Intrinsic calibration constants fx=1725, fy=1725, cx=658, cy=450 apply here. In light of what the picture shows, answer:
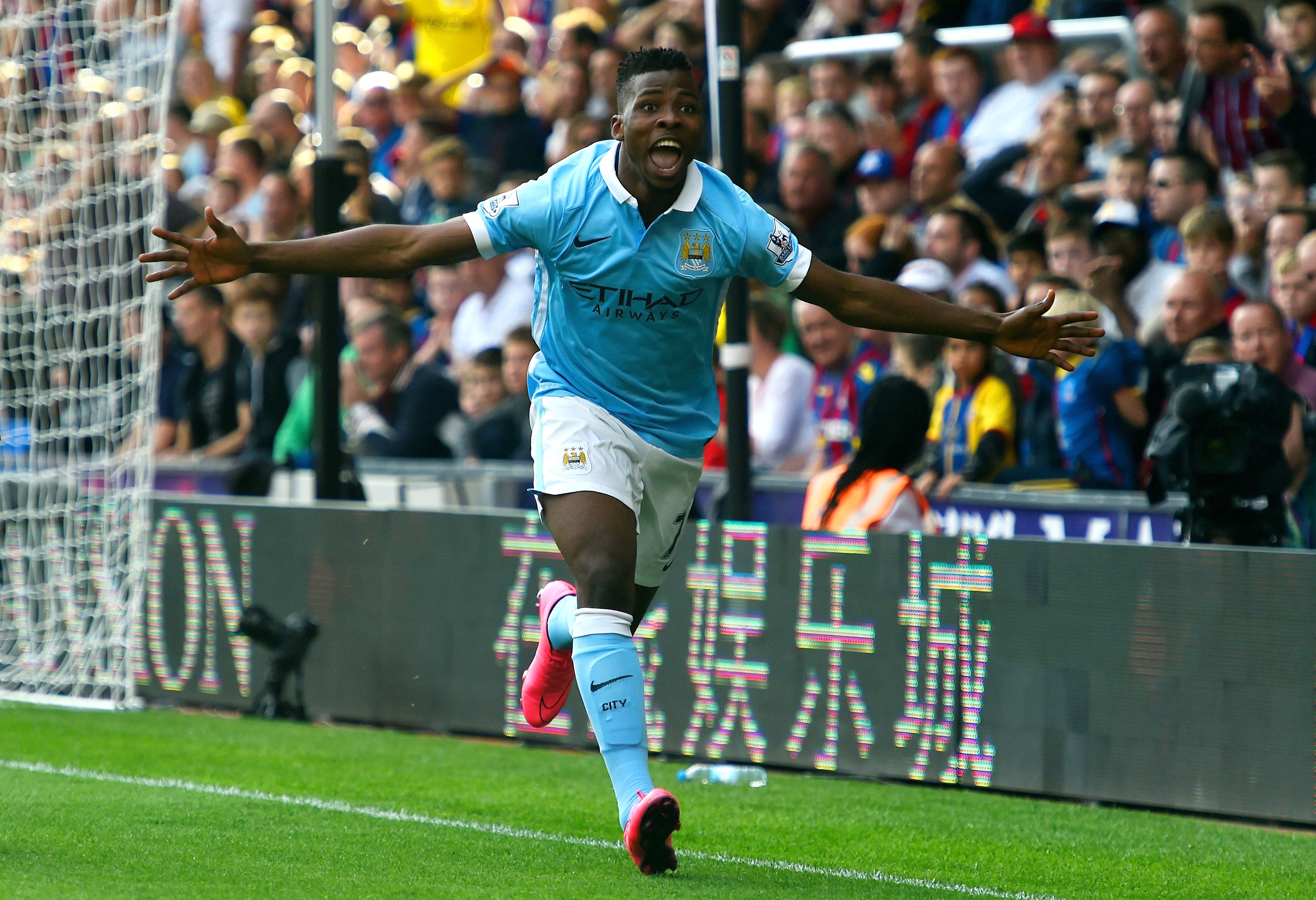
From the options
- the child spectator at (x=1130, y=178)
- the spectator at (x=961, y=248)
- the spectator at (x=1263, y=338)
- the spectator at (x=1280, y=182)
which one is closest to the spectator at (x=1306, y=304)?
the spectator at (x=1263, y=338)

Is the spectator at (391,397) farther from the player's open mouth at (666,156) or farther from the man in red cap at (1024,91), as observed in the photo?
the player's open mouth at (666,156)

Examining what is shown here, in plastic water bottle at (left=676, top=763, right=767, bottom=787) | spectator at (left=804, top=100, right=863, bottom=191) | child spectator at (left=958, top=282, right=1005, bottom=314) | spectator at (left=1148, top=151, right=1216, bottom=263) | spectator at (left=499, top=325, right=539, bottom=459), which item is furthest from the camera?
spectator at (left=804, top=100, right=863, bottom=191)

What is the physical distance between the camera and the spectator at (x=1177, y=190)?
376 inches

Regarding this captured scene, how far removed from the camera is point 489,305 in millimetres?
12211

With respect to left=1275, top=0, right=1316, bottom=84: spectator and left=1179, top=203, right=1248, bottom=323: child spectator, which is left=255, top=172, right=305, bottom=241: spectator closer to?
left=1179, top=203, right=1248, bottom=323: child spectator

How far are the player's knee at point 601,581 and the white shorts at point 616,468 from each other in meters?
0.19

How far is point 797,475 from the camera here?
910 centimetres

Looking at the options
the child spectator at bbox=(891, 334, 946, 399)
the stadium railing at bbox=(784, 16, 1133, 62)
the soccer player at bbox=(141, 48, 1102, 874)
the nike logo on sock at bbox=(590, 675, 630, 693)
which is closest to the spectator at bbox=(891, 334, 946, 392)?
the child spectator at bbox=(891, 334, 946, 399)

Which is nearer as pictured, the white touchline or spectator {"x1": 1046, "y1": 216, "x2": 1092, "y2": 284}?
the white touchline

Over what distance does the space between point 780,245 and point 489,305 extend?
23.0ft

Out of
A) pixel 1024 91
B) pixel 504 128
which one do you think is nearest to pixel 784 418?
pixel 1024 91

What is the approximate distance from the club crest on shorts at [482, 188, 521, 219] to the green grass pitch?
199 cm

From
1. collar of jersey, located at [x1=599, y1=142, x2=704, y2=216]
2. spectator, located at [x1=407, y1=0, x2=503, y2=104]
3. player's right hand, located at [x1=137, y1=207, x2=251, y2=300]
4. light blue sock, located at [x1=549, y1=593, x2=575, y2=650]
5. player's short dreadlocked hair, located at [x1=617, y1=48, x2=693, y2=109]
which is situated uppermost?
spectator, located at [x1=407, y1=0, x2=503, y2=104]

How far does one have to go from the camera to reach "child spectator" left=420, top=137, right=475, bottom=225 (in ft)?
42.5
